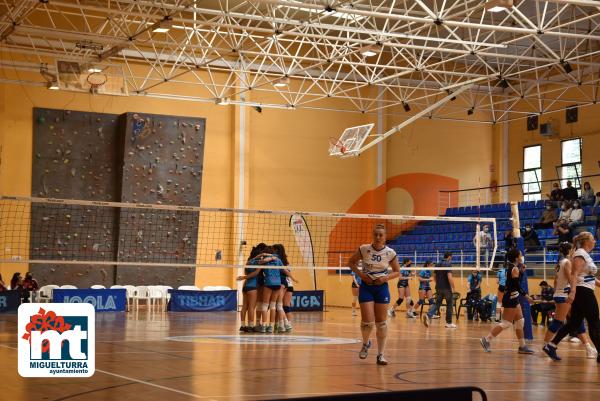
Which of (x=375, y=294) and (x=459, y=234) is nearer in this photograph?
(x=375, y=294)

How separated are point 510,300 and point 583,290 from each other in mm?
1520

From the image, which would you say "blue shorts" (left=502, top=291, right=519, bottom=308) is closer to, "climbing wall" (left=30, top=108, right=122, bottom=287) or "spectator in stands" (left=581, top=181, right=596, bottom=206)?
"spectator in stands" (left=581, top=181, right=596, bottom=206)

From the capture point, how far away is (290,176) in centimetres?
3284

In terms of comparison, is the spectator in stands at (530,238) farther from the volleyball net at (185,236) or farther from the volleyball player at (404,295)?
the volleyball player at (404,295)

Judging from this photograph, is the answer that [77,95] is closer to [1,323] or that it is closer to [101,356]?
[1,323]

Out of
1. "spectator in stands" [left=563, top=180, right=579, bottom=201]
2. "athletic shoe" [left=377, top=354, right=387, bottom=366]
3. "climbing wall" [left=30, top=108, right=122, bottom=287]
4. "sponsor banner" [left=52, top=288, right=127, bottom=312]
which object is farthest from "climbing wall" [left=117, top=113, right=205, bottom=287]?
"athletic shoe" [left=377, top=354, right=387, bottom=366]

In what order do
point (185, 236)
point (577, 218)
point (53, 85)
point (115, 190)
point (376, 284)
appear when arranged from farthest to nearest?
point (185, 236), point (115, 190), point (577, 218), point (53, 85), point (376, 284)

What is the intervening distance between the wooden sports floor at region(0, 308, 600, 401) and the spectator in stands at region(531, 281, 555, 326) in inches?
186

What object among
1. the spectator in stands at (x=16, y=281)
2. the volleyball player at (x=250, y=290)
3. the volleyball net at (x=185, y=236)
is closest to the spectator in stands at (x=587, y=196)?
the volleyball net at (x=185, y=236)

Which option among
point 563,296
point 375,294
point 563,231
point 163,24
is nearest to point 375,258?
point 375,294

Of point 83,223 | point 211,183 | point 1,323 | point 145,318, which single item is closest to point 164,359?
point 1,323

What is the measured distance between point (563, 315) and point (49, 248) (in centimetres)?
1916

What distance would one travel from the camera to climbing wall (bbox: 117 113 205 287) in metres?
29.4

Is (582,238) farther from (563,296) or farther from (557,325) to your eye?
(557,325)
